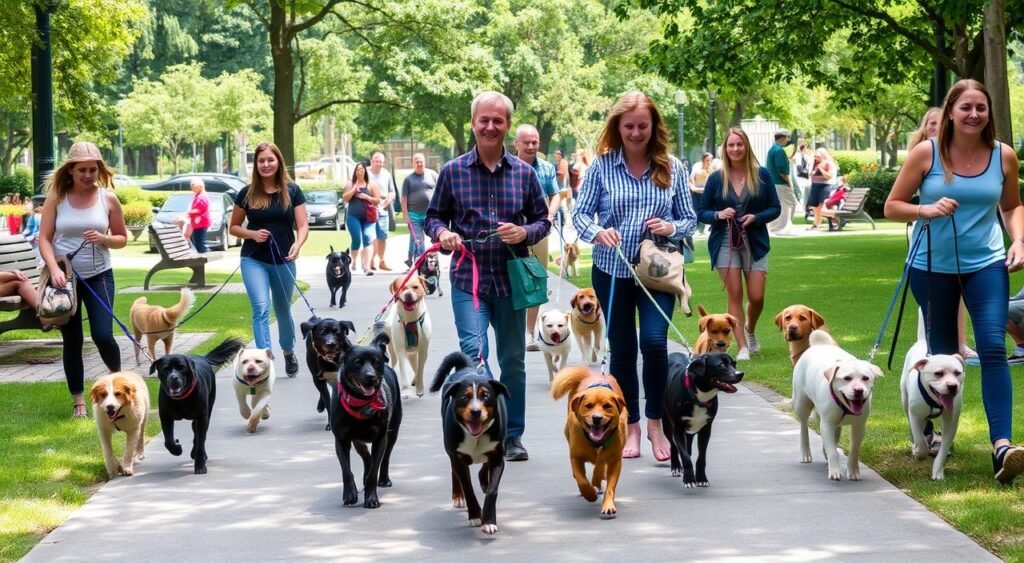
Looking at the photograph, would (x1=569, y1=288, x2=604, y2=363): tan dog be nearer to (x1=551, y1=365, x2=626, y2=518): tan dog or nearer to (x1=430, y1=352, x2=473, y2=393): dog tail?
(x1=430, y1=352, x2=473, y2=393): dog tail

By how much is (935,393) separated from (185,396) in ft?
14.0

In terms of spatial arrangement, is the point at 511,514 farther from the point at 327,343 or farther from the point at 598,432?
the point at 327,343

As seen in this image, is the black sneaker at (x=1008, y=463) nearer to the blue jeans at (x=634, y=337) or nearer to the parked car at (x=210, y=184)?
the blue jeans at (x=634, y=337)

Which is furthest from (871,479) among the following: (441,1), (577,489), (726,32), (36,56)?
(441,1)

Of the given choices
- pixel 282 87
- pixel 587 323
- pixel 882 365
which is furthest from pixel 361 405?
pixel 282 87

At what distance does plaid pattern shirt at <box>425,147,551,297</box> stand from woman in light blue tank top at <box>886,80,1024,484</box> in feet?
6.92

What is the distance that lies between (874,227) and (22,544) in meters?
30.1

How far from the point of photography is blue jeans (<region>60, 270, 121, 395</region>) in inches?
363

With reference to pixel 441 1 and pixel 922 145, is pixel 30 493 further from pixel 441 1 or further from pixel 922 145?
pixel 441 1

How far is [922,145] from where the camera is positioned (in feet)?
23.1

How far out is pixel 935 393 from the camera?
22.4ft

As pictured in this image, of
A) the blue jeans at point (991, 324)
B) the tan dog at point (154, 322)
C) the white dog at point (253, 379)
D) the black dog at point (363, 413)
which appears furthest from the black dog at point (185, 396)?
the blue jeans at point (991, 324)

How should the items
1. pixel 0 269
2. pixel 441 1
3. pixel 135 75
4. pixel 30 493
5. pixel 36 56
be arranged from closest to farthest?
1. pixel 30 493
2. pixel 0 269
3. pixel 36 56
4. pixel 441 1
5. pixel 135 75

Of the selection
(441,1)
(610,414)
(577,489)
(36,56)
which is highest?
(441,1)
